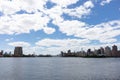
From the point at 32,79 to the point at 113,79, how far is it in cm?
2402

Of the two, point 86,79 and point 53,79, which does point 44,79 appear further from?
point 86,79

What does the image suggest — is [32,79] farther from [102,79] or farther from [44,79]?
[102,79]

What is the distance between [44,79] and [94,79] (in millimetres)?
14747

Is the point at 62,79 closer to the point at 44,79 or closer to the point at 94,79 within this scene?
the point at 44,79

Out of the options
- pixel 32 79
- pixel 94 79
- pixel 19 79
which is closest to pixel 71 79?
pixel 94 79

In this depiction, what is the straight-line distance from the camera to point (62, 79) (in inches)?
2391

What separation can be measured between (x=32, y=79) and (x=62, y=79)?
898cm

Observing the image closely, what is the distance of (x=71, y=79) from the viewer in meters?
60.5

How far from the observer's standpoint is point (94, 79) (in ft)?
194

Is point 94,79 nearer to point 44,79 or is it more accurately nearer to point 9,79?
point 44,79

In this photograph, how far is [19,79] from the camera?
6184 centimetres

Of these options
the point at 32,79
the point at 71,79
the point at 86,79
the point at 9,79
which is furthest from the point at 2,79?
the point at 86,79

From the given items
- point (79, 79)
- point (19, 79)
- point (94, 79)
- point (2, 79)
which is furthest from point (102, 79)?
point (2, 79)

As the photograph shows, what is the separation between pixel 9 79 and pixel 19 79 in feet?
9.68
